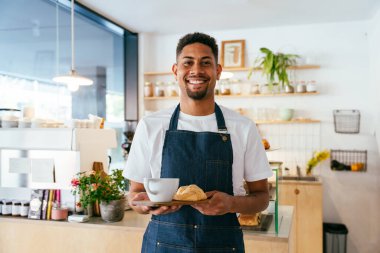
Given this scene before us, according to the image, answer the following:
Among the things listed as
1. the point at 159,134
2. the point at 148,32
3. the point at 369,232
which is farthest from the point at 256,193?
the point at 148,32

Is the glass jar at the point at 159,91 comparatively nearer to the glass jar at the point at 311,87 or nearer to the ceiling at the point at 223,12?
the ceiling at the point at 223,12

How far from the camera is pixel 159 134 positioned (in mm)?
1623

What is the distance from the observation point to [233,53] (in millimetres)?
5039

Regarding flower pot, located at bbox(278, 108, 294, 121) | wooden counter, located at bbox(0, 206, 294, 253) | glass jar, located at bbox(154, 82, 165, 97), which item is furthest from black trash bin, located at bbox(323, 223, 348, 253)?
glass jar, located at bbox(154, 82, 165, 97)

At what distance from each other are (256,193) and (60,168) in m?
1.46

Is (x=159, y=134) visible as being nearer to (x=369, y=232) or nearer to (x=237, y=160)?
(x=237, y=160)

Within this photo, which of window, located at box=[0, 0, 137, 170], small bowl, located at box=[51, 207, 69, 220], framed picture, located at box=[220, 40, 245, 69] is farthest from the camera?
framed picture, located at box=[220, 40, 245, 69]

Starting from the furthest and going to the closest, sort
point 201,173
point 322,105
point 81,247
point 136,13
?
point 322,105
point 136,13
point 81,247
point 201,173

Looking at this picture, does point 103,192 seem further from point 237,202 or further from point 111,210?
point 237,202

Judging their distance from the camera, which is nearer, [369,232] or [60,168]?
[60,168]

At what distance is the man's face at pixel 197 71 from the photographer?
1.55 meters

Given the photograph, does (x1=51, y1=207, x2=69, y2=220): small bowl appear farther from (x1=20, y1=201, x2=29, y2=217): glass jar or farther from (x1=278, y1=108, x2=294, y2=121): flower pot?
(x1=278, y1=108, x2=294, y2=121): flower pot

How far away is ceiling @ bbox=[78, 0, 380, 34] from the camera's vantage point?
3979mm

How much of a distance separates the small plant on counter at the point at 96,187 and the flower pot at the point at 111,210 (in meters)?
0.03
